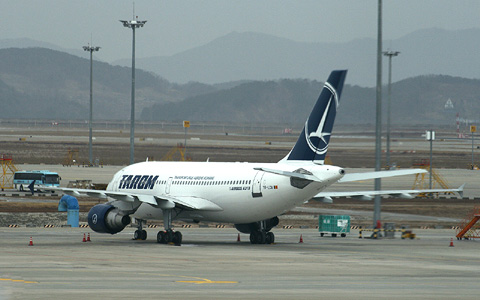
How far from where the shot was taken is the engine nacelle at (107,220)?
47.8m

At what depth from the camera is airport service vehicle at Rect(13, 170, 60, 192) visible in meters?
86.8

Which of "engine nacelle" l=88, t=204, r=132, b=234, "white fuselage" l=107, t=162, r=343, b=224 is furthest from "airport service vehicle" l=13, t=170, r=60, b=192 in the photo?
"engine nacelle" l=88, t=204, r=132, b=234

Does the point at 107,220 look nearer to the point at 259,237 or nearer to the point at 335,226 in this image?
the point at 259,237

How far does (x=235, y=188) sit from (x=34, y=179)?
151 ft

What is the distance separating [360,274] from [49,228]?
31.0 metres

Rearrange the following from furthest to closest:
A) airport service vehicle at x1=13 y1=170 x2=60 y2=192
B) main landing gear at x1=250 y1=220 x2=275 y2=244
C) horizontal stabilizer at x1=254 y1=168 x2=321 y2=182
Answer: airport service vehicle at x1=13 y1=170 x2=60 y2=192
main landing gear at x1=250 y1=220 x2=275 y2=244
horizontal stabilizer at x1=254 y1=168 x2=321 y2=182

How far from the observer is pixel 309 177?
41562 mm

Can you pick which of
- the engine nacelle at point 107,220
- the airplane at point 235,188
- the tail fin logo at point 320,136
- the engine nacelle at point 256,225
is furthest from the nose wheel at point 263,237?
the engine nacelle at point 107,220

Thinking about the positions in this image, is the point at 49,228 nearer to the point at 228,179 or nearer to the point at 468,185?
the point at 228,179

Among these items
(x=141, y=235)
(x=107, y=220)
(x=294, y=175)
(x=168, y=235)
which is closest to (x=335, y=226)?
(x=141, y=235)

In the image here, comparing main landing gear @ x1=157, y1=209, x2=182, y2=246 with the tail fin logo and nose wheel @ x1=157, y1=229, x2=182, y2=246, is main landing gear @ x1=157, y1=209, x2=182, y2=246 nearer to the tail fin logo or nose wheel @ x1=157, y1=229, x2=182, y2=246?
nose wheel @ x1=157, y1=229, x2=182, y2=246

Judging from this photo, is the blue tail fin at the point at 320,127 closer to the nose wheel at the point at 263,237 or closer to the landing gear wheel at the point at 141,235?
the nose wheel at the point at 263,237

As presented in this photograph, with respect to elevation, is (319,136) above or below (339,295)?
above

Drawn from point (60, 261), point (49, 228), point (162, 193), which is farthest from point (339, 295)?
point (49, 228)
